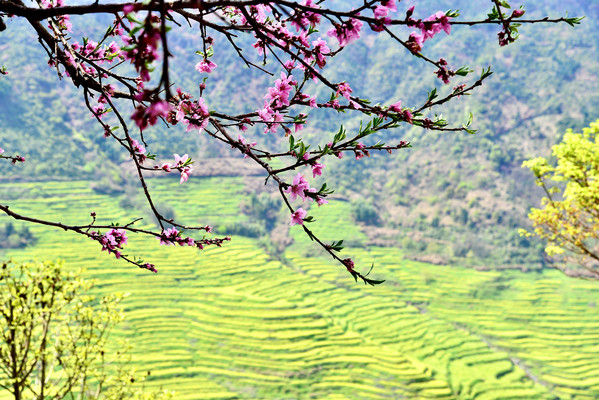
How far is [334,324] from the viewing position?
17.2 metres

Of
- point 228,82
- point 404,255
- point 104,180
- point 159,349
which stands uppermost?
point 228,82

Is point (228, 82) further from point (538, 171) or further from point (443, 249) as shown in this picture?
point (538, 171)

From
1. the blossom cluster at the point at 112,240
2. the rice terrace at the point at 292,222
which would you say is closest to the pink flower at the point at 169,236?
the rice terrace at the point at 292,222

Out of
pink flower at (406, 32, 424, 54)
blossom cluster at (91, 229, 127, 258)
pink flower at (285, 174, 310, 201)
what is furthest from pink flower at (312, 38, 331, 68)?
blossom cluster at (91, 229, 127, 258)

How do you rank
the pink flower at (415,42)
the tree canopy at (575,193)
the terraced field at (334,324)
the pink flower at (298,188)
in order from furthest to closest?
the terraced field at (334,324)
the tree canopy at (575,193)
the pink flower at (298,188)
the pink flower at (415,42)

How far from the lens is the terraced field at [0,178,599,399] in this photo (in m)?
13.3

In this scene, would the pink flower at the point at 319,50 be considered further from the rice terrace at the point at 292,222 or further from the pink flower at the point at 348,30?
the pink flower at the point at 348,30

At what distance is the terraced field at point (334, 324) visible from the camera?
43.6 feet

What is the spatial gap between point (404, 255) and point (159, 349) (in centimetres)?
1681

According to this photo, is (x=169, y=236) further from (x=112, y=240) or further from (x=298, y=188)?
(x=298, y=188)

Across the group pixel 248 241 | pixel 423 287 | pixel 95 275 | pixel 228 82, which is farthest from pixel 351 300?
pixel 228 82

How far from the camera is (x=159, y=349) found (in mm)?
14039

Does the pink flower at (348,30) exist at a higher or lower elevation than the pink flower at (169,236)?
higher

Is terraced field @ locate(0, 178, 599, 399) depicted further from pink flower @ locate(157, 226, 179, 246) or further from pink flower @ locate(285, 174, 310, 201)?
pink flower @ locate(285, 174, 310, 201)
